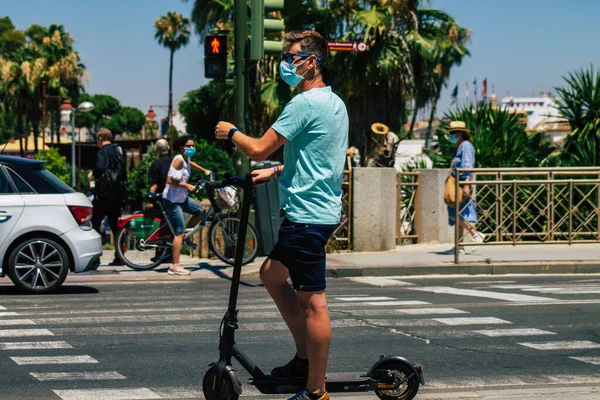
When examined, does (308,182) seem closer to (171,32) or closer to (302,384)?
(302,384)

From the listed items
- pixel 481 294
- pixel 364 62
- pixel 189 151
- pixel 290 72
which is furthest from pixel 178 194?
pixel 364 62

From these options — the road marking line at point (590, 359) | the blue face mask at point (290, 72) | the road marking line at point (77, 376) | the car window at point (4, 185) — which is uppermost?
the blue face mask at point (290, 72)

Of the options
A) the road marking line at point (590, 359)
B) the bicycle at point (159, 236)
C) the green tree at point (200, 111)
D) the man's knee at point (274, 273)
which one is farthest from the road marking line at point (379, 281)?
the green tree at point (200, 111)

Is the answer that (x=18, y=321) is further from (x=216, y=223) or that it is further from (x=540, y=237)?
(x=540, y=237)

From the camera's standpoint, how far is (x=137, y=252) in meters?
13.8

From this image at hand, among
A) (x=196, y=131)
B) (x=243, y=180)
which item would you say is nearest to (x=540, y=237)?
(x=243, y=180)

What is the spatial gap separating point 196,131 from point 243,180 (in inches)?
1863

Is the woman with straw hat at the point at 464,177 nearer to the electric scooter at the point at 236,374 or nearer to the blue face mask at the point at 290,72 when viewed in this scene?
the electric scooter at the point at 236,374

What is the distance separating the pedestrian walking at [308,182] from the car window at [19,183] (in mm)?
6697

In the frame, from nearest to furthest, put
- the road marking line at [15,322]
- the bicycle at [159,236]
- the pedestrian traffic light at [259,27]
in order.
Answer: the road marking line at [15,322]
the pedestrian traffic light at [259,27]
the bicycle at [159,236]

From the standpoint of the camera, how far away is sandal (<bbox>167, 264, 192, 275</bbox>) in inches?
516

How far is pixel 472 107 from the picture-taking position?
1964 centimetres

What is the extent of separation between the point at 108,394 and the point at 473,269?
8.50m

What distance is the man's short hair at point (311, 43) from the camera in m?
5.11
